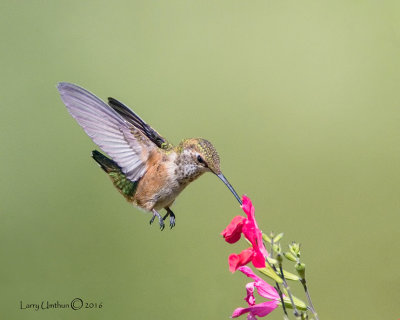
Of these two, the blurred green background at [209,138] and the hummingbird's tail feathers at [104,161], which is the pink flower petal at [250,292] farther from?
the blurred green background at [209,138]

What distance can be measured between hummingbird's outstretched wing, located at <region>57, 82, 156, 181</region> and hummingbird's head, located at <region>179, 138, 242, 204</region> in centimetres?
12

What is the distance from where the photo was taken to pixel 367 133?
8.43ft

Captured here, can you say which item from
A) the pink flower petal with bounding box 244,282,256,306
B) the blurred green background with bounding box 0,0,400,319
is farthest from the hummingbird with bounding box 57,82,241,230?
the blurred green background with bounding box 0,0,400,319

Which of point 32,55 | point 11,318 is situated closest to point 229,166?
point 11,318

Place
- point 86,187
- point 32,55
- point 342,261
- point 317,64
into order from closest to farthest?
point 342,261 < point 86,187 < point 317,64 < point 32,55

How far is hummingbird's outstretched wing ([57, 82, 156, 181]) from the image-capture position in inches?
50.1

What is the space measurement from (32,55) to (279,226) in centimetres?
163

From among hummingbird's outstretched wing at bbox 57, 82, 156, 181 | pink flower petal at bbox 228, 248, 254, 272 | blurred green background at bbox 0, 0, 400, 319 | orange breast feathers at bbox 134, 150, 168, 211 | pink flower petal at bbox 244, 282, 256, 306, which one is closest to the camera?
pink flower petal at bbox 228, 248, 254, 272

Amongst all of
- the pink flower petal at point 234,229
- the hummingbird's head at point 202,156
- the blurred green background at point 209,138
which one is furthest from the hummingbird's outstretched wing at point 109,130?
the blurred green background at point 209,138

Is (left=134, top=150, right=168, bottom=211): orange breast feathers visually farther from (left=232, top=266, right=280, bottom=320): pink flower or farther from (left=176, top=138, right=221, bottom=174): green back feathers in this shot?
(left=232, top=266, right=280, bottom=320): pink flower

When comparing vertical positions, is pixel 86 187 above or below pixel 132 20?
below

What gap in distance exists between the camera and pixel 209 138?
259 cm

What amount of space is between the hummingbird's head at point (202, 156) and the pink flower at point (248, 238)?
47cm

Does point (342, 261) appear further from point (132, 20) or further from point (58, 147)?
point (132, 20)
